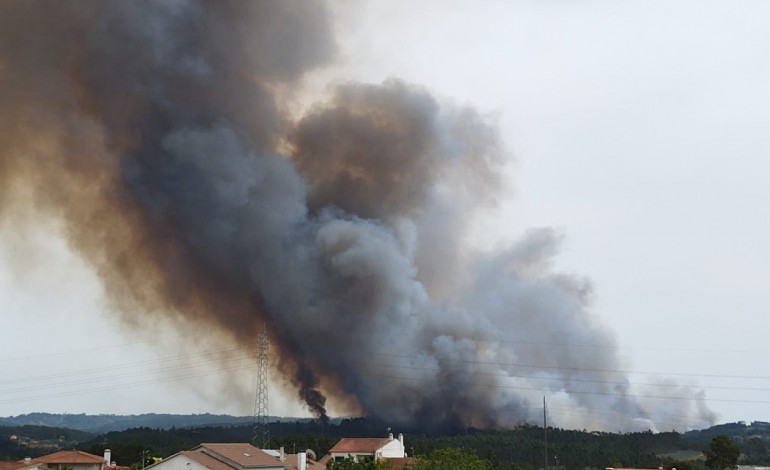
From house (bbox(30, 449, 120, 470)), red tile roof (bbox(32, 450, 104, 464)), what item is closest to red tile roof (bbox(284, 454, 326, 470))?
house (bbox(30, 449, 120, 470))

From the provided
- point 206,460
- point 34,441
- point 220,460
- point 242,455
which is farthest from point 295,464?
point 34,441

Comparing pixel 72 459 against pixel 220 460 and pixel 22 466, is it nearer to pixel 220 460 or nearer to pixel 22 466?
pixel 22 466

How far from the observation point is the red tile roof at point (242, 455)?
4284cm

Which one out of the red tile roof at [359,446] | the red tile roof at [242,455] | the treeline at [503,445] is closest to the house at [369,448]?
the red tile roof at [359,446]

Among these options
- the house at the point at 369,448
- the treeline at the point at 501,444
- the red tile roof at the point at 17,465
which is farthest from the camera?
the treeline at the point at 501,444

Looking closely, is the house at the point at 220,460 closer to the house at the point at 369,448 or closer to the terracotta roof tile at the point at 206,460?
the terracotta roof tile at the point at 206,460

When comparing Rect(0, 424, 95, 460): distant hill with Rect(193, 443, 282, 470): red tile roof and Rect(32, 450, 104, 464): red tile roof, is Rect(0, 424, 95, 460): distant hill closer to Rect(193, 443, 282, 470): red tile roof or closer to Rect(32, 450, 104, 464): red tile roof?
Rect(32, 450, 104, 464): red tile roof

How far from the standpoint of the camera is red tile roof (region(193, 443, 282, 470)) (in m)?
42.8

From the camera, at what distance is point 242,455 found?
4450 centimetres

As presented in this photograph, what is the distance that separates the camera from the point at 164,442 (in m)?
84.7

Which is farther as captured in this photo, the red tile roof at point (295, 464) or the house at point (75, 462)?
the house at point (75, 462)

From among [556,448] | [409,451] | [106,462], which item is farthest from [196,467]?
[556,448]

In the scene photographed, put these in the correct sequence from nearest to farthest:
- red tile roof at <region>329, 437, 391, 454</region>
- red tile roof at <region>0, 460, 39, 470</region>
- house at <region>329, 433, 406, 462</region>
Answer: red tile roof at <region>0, 460, 39, 470</region> < house at <region>329, 433, 406, 462</region> < red tile roof at <region>329, 437, 391, 454</region>

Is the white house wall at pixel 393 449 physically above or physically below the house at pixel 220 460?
below
